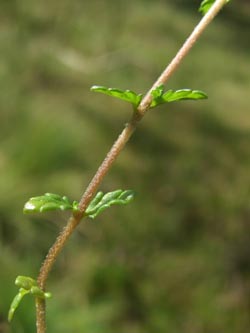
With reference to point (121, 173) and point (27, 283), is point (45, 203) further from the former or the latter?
point (121, 173)

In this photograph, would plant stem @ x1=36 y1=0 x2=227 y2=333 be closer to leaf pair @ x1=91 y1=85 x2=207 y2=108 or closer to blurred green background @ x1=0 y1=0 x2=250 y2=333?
leaf pair @ x1=91 y1=85 x2=207 y2=108

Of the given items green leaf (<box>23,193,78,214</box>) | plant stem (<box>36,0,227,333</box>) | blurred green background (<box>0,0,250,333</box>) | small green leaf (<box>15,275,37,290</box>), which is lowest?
blurred green background (<box>0,0,250,333</box>)

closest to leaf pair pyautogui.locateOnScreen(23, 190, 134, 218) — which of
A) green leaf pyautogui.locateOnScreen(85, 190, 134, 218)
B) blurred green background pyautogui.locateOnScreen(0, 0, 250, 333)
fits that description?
green leaf pyautogui.locateOnScreen(85, 190, 134, 218)

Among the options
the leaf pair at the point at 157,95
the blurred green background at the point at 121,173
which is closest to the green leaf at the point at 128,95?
the leaf pair at the point at 157,95

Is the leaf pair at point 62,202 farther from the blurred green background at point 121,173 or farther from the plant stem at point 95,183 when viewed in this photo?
the blurred green background at point 121,173

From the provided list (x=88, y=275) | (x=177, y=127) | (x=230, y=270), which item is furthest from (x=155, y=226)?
(x=177, y=127)

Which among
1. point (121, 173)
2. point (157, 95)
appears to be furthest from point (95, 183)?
point (121, 173)
